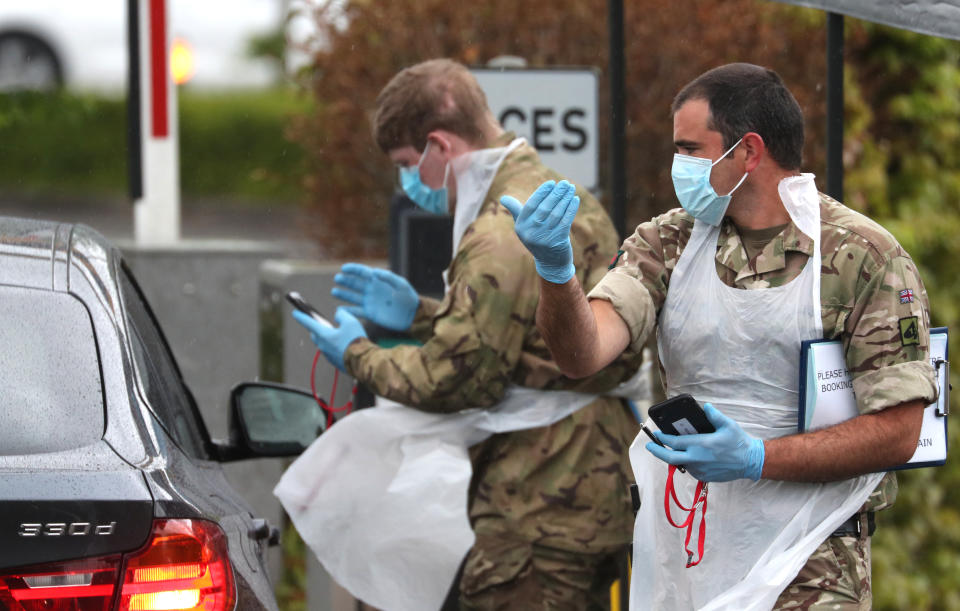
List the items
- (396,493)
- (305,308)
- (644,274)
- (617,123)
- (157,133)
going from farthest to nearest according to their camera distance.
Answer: (157,133), (617,123), (305,308), (396,493), (644,274)

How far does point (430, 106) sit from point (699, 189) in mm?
1327

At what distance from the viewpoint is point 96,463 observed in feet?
8.32

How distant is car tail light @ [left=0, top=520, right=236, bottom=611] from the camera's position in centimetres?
234

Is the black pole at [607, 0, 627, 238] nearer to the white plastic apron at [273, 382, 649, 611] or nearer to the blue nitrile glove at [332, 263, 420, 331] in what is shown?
the blue nitrile glove at [332, 263, 420, 331]

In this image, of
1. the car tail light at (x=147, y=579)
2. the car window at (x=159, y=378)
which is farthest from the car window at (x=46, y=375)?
the car tail light at (x=147, y=579)

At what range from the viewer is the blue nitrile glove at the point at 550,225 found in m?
2.92

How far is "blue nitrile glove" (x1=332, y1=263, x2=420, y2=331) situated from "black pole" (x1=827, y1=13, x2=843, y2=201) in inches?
52.9

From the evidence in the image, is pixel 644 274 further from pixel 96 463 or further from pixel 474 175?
pixel 96 463

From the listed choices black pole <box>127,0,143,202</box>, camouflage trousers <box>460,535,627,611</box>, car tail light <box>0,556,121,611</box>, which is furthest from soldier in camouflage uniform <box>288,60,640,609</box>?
car tail light <box>0,556,121,611</box>

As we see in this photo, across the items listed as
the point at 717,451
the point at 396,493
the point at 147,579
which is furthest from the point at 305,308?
the point at 147,579

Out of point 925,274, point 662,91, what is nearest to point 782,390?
point 662,91

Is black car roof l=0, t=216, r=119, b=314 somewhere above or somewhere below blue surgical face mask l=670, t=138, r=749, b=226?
below

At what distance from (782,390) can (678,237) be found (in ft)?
1.41

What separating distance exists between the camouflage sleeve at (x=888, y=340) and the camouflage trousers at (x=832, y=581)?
0.32 meters
